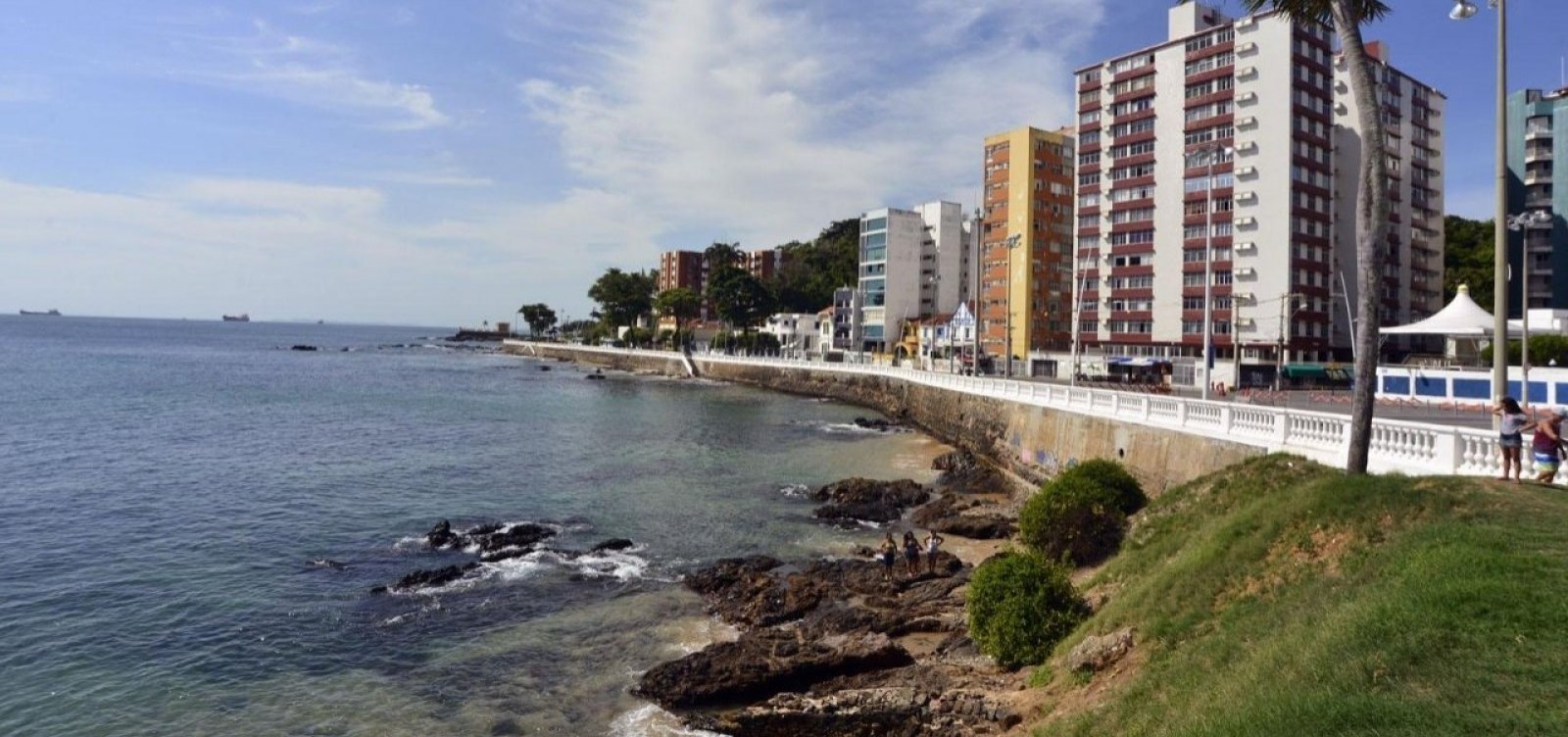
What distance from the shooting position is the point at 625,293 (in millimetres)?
175250

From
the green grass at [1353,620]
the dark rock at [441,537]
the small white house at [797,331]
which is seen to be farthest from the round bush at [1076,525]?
the small white house at [797,331]

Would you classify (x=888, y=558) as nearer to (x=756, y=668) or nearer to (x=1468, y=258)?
(x=756, y=668)

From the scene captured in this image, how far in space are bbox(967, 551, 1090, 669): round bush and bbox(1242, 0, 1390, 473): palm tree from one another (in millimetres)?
5194

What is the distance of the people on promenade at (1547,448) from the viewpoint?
13023 millimetres

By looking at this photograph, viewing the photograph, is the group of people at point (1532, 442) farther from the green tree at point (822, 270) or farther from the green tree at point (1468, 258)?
the green tree at point (822, 270)

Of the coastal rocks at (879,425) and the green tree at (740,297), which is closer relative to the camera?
the coastal rocks at (879,425)

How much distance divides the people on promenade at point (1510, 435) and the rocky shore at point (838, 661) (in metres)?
8.53

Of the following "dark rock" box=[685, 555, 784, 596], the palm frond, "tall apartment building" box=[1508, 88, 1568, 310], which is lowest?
"dark rock" box=[685, 555, 784, 596]

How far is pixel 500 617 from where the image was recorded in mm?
21469

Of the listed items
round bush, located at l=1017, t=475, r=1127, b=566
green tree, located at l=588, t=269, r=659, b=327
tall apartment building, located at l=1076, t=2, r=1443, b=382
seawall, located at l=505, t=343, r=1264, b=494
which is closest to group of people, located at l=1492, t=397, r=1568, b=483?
seawall, located at l=505, t=343, r=1264, b=494

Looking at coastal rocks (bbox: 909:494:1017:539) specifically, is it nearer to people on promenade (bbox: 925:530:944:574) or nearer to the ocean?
the ocean

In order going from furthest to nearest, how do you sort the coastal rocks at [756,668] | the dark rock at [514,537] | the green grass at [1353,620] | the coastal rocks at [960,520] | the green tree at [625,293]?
the green tree at [625,293]
the coastal rocks at [960,520]
the dark rock at [514,537]
the coastal rocks at [756,668]
the green grass at [1353,620]

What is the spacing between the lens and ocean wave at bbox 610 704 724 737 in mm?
14820

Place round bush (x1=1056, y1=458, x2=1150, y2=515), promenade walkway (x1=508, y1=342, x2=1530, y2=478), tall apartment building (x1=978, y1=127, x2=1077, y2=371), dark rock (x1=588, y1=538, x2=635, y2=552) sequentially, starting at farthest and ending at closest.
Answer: tall apartment building (x1=978, y1=127, x2=1077, y2=371) → dark rock (x1=588, y1=538, x2=635, y2=552) → round bush (x1=1056, y1=458, x2=1150, y2=515) → promenade walkway (x1=508, y1=342, x2=1530, y2=478)
